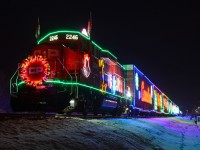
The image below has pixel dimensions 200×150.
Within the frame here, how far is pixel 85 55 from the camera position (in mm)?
16203

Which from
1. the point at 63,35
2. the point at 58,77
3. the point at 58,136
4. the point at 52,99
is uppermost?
the point at 63,35

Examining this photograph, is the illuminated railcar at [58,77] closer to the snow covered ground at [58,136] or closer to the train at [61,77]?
the train at [61,77]

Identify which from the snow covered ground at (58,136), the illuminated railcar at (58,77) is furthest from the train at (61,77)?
the snow covered ground at (58,136)

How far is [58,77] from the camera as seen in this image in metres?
15.4

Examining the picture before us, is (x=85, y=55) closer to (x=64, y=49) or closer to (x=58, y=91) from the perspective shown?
(x=64, y=49)

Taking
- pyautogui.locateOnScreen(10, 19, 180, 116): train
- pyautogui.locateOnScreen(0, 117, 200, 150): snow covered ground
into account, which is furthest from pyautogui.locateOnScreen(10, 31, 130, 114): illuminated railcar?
pyautogui.locateOnScreen(0, 117, 200, 150): snow covered ground

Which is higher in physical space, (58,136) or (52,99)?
(52,99)

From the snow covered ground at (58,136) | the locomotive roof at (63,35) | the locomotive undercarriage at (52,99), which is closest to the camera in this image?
the snow covered ground at (58,136)

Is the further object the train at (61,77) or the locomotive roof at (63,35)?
the locomotive roof at (63,35)

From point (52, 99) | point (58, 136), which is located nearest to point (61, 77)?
point (52, 99)

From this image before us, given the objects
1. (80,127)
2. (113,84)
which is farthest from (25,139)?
(113,84)

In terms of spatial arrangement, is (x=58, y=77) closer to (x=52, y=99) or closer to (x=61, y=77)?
(x=61, y=77)

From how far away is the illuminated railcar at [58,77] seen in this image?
14961 millimetres

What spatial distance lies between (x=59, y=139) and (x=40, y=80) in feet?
21.9
